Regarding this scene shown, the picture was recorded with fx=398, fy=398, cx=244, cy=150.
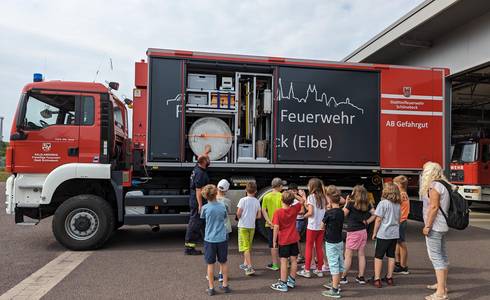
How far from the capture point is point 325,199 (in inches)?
225

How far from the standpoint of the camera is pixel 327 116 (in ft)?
25.5

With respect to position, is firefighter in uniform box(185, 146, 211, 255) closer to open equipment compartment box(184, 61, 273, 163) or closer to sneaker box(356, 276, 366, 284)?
open equipment compartment box(184, 61, 273, 163)

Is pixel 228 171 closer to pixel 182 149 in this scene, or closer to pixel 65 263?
pixel 182 149

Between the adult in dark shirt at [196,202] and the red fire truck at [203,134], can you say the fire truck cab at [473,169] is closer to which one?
the red fire truck at [203,134]

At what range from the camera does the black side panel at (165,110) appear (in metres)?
7.19

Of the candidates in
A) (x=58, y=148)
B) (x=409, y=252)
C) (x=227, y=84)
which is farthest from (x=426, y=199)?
(x=58, y=148)

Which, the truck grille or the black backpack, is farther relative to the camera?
the truck grille

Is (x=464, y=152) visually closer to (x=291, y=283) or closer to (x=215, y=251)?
(x=291, y=283)

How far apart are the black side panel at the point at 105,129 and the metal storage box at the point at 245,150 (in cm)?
238

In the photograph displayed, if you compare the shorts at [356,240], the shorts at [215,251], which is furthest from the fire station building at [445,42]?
the shorts at [215,251]

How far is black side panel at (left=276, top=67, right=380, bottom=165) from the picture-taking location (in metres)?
7.64

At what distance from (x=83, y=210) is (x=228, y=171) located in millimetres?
2673

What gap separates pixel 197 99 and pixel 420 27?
856 cm

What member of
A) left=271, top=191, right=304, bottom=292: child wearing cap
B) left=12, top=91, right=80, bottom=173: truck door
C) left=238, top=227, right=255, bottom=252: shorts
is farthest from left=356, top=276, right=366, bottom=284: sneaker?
left=12, top=91, right=80, bottom=173: truck door
